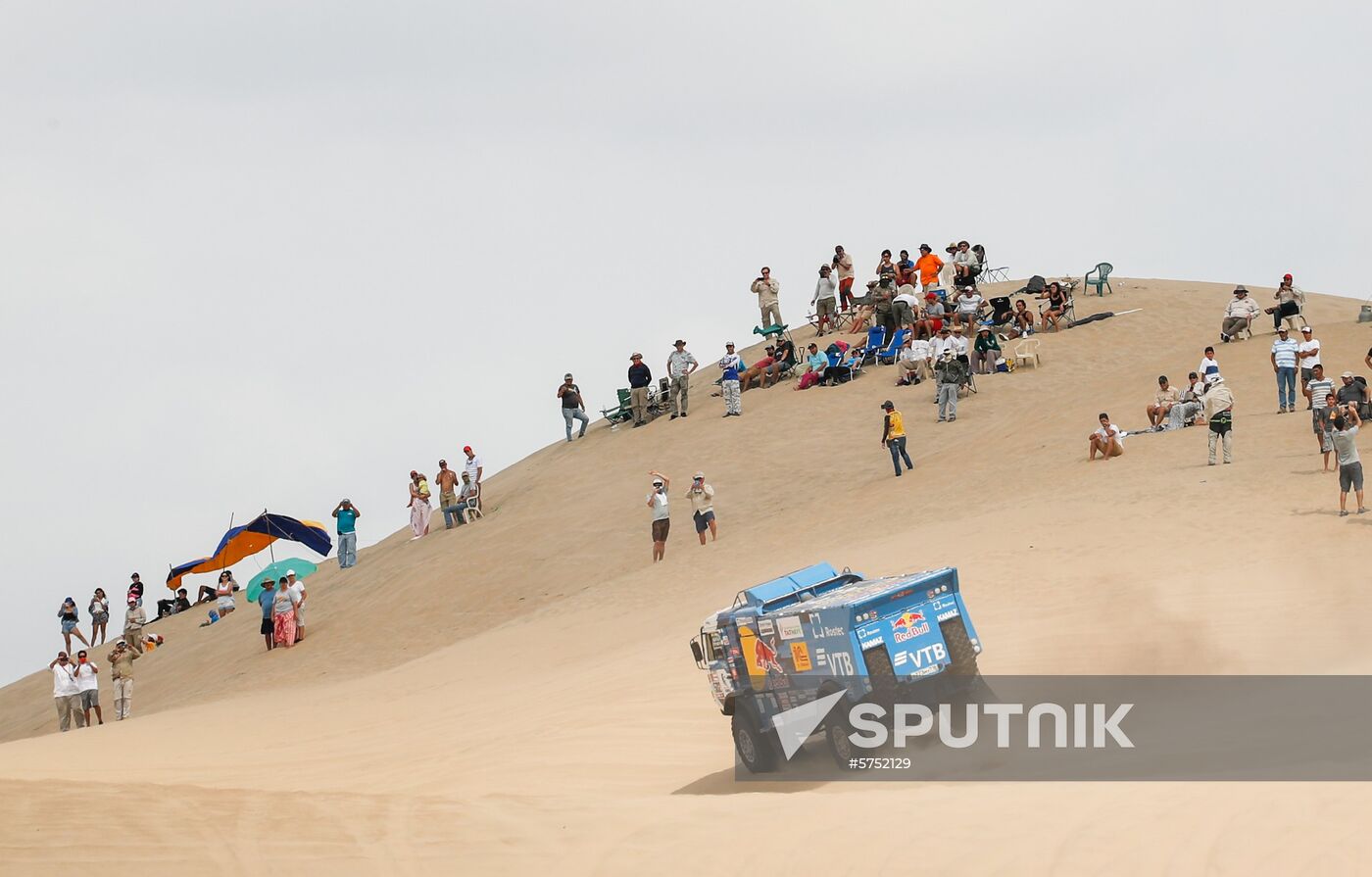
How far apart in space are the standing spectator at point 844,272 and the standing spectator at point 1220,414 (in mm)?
16782

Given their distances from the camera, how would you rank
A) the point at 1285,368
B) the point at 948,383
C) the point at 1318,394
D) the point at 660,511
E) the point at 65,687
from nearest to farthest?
the point at 1318,394, the point at 65,687, the point at 1285,368, the point at 660,511, the point at 948,383

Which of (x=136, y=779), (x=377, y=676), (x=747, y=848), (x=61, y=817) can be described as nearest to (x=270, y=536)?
(x=377, y=676)

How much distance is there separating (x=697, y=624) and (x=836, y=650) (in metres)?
9.15

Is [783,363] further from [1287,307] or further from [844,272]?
[1287,307]

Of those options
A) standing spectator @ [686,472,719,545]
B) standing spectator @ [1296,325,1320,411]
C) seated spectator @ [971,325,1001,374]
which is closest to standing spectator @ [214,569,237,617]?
standing spectator @ [686,472,719,545]

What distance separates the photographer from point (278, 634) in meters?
29.9

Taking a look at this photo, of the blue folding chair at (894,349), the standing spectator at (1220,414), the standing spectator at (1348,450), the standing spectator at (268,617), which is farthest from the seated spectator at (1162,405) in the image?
the standing spectator at (268,617)

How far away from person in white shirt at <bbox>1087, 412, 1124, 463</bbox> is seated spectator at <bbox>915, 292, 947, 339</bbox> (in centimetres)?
892

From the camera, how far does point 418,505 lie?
36375 mm

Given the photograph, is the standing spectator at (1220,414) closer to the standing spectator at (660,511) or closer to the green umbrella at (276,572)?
the standing spectator at (660,511)

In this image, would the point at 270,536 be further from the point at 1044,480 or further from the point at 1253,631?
the point at 1253,631

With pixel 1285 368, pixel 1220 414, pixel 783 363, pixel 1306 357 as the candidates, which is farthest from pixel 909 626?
pixel 783 363

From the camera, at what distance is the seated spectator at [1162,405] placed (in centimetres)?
2767

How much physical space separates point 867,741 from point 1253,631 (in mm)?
5974
